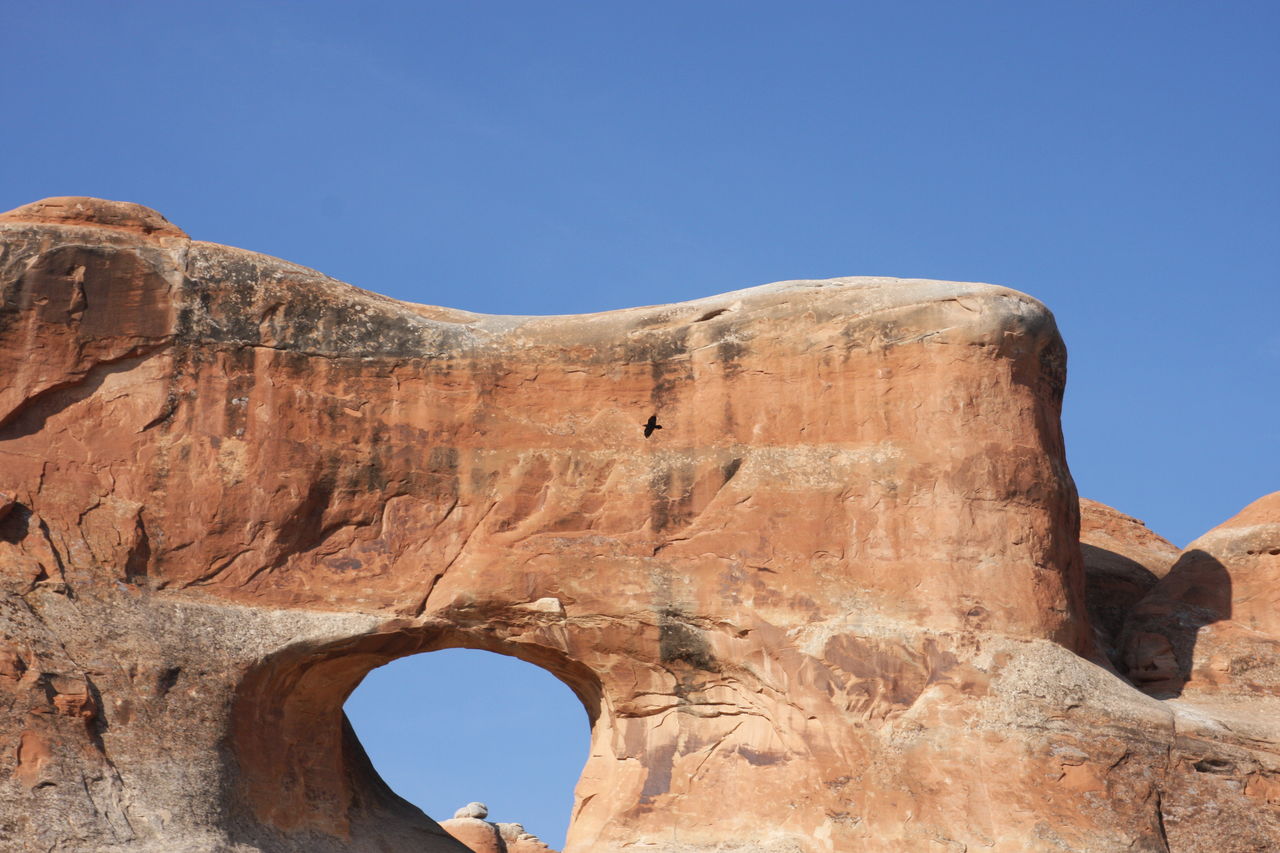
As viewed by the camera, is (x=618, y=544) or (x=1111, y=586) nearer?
(x=618, y=544)

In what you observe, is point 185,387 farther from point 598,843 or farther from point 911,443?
point 911,443

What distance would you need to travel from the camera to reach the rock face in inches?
730

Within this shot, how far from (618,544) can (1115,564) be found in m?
9.53

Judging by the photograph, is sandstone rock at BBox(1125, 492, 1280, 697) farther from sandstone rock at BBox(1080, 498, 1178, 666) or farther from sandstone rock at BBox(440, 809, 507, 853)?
sandstone rock at BBox(440, 809, 507, 853)

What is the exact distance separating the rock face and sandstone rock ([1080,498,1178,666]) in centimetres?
377

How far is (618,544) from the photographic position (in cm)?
2002

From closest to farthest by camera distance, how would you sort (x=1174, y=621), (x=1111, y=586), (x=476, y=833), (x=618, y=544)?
(x=618, y=544)
(x=1174, y=621)
(x=1111, y=586)
(x=476, y=833)

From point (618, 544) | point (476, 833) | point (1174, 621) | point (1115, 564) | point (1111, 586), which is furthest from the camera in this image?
point (476, 833)

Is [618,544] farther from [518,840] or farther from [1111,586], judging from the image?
[518,840]

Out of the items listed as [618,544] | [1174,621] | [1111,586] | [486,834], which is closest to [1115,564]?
[1111,586]

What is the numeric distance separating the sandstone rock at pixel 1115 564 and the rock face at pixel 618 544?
377 centimetres

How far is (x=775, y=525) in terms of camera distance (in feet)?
65.3

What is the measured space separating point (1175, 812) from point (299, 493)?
34.1ft

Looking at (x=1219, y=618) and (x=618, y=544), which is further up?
(x=618, y=544)
